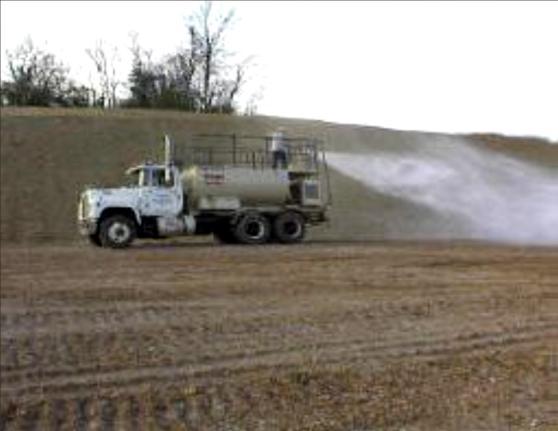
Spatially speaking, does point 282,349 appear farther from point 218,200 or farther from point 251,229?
point 251,229

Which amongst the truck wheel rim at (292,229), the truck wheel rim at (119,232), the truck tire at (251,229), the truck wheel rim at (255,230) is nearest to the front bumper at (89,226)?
the truck wheel rim at (119,232)

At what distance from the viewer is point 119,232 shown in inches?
1233

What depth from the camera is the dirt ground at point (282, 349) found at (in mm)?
10117

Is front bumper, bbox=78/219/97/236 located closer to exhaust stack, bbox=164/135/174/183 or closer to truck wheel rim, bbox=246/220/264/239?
exhaust stack, bbox=164/135/174/183

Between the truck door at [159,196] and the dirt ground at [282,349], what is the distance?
855 cm

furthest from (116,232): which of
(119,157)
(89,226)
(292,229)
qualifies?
(119,157)

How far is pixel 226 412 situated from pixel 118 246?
70.1 ft

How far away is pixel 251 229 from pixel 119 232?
372 cm

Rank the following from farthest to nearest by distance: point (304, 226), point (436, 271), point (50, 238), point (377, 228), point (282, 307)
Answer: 1. point (377, 228)
2. point (50, 238)
3. point (304, 226)
4. point (436, 271)
5. point (282, 307)

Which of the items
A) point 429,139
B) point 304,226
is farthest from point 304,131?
point 304,226

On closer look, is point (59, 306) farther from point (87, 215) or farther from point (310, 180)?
point (310, 180)

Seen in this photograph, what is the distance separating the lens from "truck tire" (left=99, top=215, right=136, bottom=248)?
103ft

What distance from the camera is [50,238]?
4028 cm

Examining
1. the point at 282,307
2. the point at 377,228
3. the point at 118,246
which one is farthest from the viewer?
the point at 377,228
